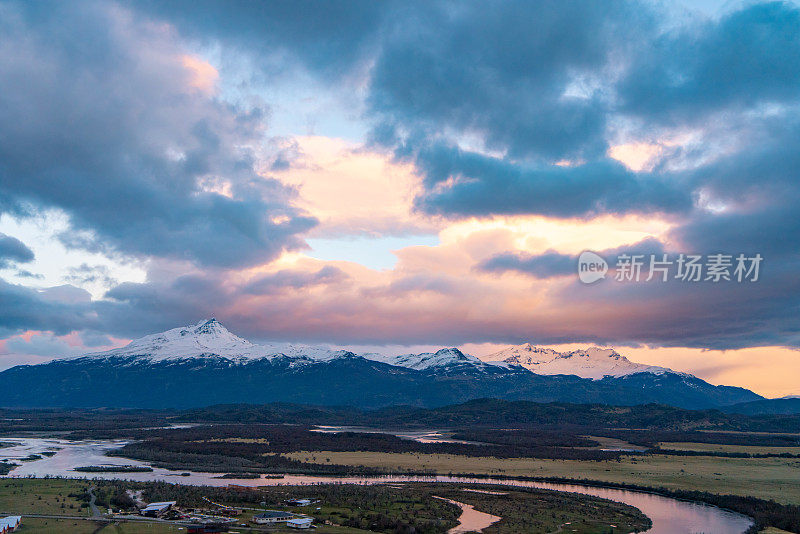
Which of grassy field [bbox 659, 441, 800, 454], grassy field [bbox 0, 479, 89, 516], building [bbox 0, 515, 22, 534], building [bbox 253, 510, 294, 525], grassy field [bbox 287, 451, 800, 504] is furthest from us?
grassy field [bbox 659, 441, 800, 454]

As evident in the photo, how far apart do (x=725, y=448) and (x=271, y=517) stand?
493 feet

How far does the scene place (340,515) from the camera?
72.9 metres

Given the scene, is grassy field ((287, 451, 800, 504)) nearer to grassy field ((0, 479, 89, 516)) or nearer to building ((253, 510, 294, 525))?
grassy field ((0, 479, 89, 516))

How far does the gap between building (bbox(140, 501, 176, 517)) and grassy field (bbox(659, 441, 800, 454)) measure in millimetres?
142255

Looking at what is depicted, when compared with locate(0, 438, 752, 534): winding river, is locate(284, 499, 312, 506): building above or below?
above

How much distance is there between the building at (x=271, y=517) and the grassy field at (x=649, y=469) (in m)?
58.6

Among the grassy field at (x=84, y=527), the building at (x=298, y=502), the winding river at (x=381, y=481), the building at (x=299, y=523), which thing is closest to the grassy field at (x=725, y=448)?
the winding river at (x=381, y=481)

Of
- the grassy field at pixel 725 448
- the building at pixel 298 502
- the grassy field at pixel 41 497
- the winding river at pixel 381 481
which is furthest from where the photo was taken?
the grassy field at pixel 725 448

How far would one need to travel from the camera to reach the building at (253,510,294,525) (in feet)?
217

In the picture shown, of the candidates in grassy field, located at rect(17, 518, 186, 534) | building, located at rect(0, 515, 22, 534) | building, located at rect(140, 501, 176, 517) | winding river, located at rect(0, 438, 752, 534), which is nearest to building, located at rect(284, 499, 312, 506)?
building, located at rect(140, 501, 176, 517)

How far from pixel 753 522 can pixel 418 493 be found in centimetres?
4285

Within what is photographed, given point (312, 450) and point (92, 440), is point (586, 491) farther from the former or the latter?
point (92, 440)

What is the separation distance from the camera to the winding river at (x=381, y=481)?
3063 inches

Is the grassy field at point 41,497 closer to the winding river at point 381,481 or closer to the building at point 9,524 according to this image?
the building at point 9,524
